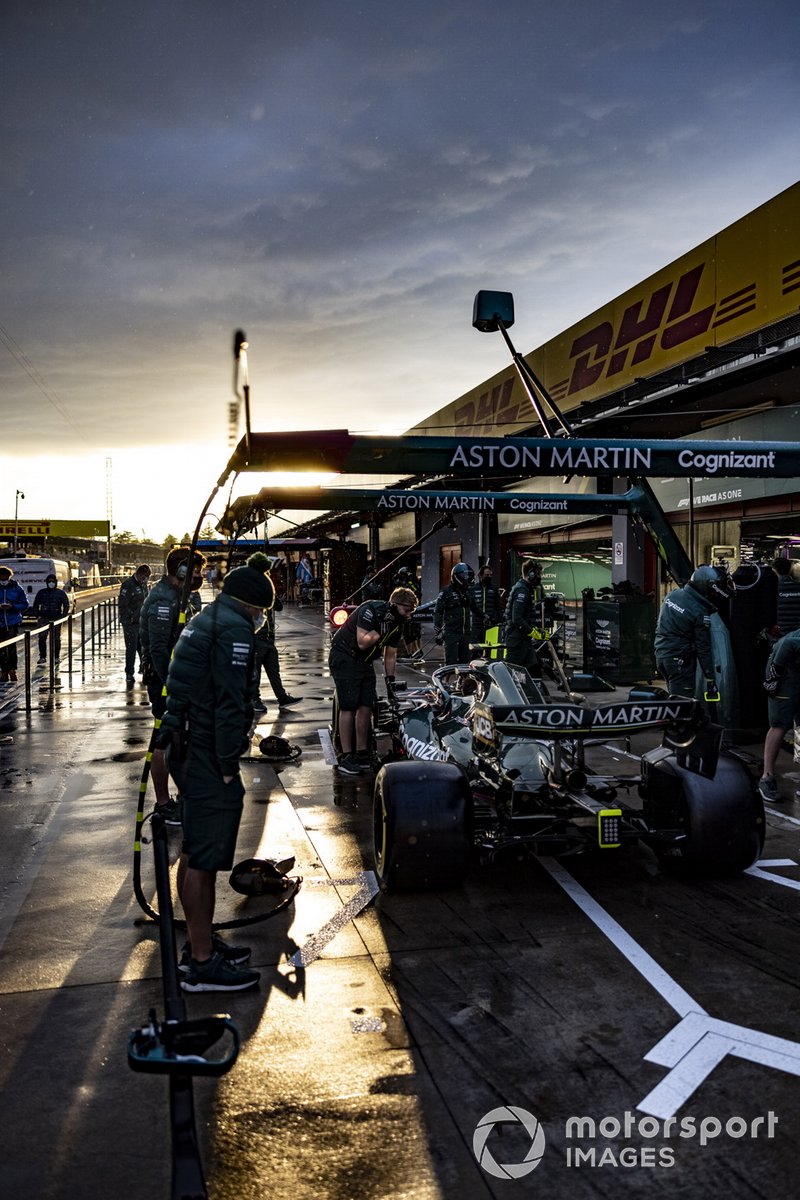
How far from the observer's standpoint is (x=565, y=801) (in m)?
5.26

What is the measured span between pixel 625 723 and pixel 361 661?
11.6ft

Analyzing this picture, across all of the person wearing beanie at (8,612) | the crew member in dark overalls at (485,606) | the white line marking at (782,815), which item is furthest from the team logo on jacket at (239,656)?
the person wearing beanie at (8,612)

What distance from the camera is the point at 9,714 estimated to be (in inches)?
470

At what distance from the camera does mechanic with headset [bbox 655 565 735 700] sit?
317 inches

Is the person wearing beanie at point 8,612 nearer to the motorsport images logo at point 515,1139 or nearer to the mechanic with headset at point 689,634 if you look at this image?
the mechanic with headset at point 689,634

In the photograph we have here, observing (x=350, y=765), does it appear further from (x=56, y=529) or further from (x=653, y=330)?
(x=56, y=529)

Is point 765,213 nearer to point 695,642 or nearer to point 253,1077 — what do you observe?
point 695,642

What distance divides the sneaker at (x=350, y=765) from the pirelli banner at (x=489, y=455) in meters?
2.88

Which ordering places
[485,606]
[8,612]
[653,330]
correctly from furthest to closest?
1. [485,606]
2. [653,330]
3. [8,612]

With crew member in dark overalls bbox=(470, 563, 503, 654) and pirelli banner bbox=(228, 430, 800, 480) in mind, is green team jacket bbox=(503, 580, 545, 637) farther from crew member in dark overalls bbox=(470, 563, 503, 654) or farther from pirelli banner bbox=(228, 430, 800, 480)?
pirelli banner bbox=(228, 430, 800, 480)

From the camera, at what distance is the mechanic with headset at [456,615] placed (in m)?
14.6

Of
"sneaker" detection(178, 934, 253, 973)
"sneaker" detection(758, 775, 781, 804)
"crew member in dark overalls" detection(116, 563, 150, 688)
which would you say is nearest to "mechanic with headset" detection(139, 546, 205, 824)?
"sneaker" detection(178, 934, 253, 973)

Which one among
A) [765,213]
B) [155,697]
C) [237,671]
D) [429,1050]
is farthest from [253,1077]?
[765,213]

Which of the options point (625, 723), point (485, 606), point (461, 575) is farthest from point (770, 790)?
point (485, 606)
